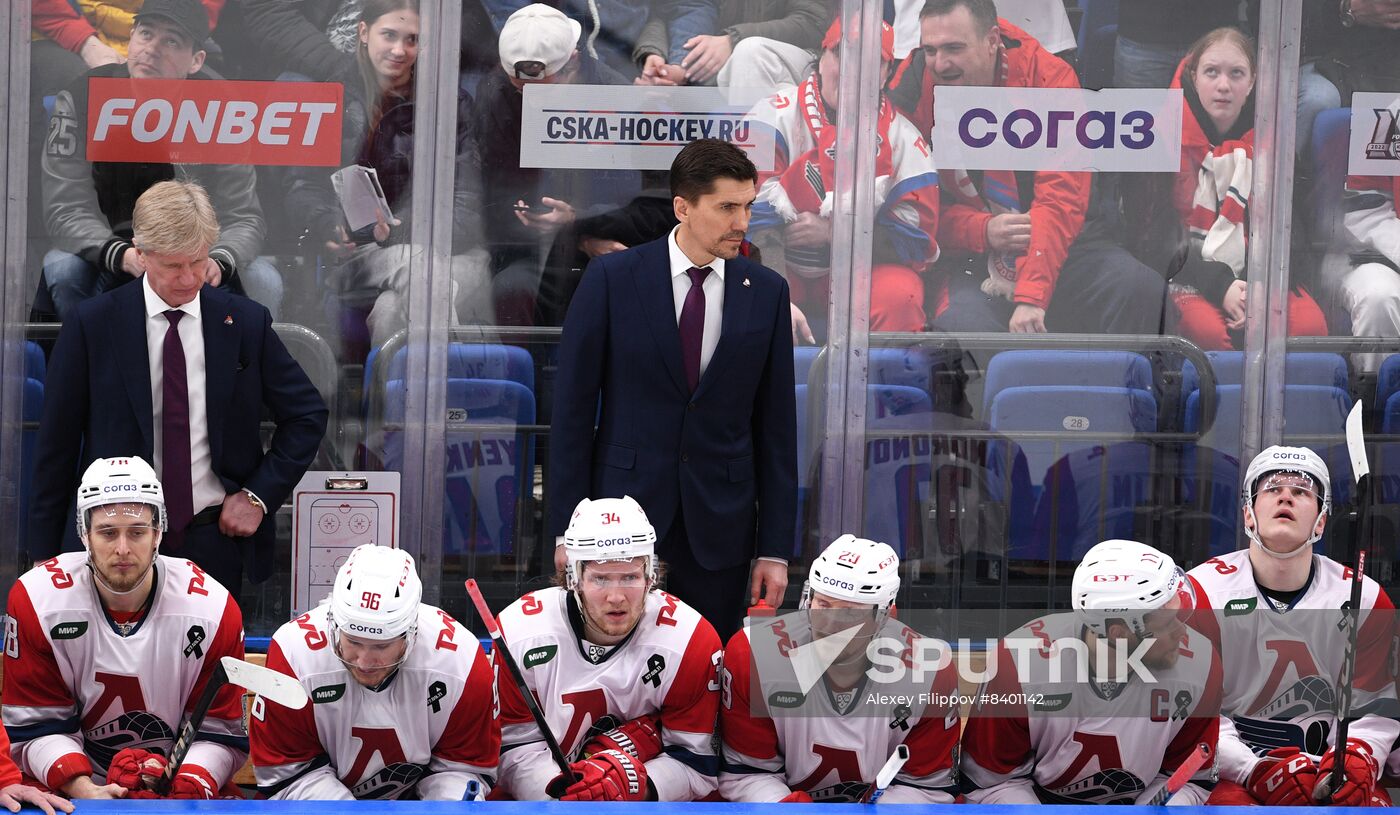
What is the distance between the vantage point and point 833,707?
3.82 metres

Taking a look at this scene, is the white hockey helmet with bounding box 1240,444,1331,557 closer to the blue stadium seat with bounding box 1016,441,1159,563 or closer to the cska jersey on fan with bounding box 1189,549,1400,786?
the cska jersey on fan with bounding box 1189,549,1400,786

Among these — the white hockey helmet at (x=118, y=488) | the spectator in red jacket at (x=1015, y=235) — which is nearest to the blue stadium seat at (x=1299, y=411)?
the spectator in red jacket at (x=1015, y=235)

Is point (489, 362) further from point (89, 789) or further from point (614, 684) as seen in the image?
point (89, 789)

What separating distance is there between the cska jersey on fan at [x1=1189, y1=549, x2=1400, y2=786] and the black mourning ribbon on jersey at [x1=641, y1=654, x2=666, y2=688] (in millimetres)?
1366

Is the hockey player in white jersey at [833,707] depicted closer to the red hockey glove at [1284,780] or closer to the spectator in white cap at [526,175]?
the red hockey glove at [1284,780]

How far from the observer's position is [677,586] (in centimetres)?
434

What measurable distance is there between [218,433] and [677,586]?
52.4 inches

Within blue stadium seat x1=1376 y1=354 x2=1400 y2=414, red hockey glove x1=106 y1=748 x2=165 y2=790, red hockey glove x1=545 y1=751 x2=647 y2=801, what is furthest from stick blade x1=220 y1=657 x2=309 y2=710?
blue stadium seat x1=1376 y1=354 x2=1400 y2=414

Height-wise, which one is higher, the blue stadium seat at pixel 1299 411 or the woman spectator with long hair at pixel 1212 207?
the woman spectator with long hair at pixel 1212 207

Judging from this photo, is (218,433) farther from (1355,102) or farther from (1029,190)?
(1355,102)

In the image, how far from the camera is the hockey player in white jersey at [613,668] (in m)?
3.75

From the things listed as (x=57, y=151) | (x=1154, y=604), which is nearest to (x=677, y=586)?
(x=1154, y=604)

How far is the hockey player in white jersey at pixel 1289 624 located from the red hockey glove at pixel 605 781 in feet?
4.97

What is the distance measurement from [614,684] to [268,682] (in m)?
0.99
